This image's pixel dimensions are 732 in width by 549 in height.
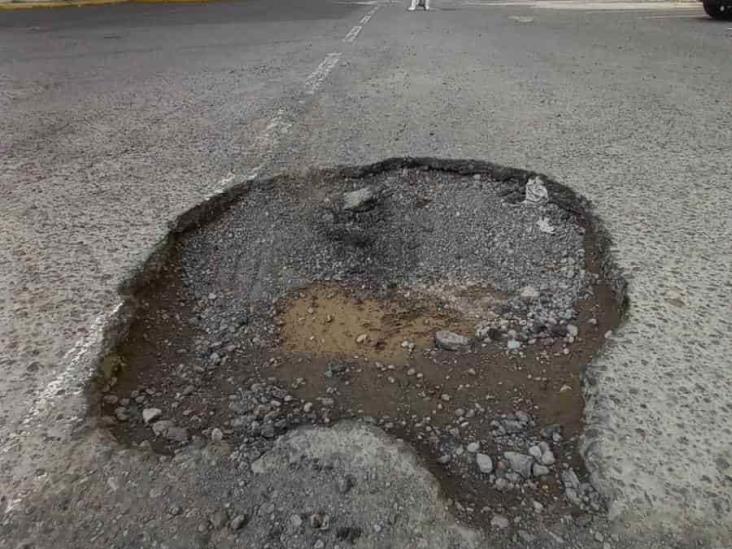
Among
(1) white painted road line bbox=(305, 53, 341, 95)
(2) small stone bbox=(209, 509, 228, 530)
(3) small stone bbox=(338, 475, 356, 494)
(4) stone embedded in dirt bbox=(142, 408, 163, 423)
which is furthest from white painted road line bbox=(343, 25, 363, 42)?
(2) small stone bbox=(209, 509, 228, 530)

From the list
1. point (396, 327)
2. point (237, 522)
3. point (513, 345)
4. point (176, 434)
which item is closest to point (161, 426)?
point (176, 434)

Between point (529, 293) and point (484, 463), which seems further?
point (529, 293)

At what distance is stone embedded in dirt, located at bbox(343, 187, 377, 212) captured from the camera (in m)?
3.29

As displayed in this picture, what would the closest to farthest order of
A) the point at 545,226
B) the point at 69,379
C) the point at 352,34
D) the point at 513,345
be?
the point at 69,379 → the point at 513,345 → the point at 545,226 → the point at 352,34

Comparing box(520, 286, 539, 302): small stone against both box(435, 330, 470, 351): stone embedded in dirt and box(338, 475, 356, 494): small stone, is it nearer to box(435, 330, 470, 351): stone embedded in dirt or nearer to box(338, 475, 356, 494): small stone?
box(435, 330, 470, 351): stone embedded in dirt

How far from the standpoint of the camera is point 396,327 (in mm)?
2467

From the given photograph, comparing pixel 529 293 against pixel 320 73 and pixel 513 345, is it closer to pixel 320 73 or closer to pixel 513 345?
pixel 513 345

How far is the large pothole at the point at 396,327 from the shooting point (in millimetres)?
1819

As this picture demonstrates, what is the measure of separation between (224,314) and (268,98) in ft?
11.0

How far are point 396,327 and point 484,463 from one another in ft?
2.75

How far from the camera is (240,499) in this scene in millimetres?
1569

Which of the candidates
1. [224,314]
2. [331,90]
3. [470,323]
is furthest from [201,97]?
[470,323]

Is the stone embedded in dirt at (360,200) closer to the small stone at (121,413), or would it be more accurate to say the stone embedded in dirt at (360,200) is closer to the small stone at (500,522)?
the small stone at (121,413)

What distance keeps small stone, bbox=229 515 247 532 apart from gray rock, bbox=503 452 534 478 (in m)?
0.78
